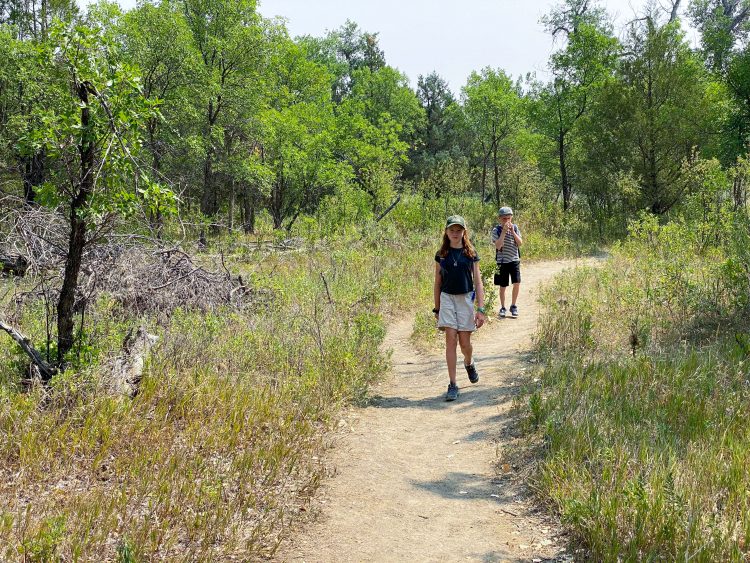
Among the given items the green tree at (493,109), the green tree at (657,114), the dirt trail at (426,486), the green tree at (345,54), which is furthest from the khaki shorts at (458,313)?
the green tree at (345,54)

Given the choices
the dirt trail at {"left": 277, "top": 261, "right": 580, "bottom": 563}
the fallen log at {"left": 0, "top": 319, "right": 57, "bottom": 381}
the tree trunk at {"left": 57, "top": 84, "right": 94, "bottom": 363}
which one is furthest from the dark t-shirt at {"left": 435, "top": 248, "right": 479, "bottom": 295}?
the fallen log at {"left": 0, "top": 319, "right": 57, "bottom": 381}

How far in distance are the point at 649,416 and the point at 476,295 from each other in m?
2.21

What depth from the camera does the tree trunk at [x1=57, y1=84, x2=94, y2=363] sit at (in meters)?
4.60

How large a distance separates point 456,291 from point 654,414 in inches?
91.7

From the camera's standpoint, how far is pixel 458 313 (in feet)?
20.5

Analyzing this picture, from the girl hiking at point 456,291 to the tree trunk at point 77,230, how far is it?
11.5 ft

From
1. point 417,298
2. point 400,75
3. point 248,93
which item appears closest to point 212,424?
point 417,298

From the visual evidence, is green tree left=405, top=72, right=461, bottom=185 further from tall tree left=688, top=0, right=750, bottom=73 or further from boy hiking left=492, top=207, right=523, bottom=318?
boy hiking left=492, top=207, right=523, bottom=318

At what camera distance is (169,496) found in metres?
3.62

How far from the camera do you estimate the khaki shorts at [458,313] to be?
6.22 m

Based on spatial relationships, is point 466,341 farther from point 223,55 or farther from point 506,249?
point 223,55

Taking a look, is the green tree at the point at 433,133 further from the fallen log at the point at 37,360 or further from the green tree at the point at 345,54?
the fallen log at the point at 37,360

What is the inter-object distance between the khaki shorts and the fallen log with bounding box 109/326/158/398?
322 cm

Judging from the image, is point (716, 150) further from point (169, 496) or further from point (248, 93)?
point (169, 496)
